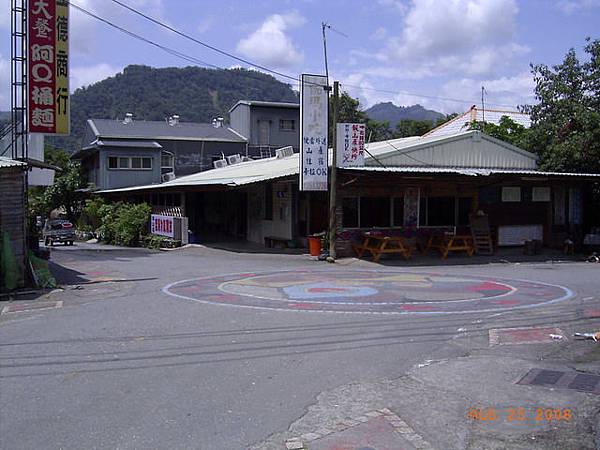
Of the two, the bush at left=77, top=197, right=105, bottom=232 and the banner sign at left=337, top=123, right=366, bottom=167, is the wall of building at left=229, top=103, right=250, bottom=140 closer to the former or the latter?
the bush at left=77, top=197, right=105, bottom=232

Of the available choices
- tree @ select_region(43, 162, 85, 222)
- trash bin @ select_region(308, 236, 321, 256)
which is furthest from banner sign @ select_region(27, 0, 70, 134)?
tree @ select_region(43, 162, 85, 222)

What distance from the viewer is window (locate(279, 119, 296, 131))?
51.5 metres

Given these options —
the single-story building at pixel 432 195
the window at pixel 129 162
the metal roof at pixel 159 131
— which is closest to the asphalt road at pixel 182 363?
the single-story building at pixel 432 195

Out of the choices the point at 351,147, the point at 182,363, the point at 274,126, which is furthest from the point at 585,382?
the point at 274,126

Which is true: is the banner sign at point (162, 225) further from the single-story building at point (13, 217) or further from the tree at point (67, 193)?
the tree at point (67, 193)

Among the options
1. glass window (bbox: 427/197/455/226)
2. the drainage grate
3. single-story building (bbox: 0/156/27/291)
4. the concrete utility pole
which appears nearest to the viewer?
the drainage grate

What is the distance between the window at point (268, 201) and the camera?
26.3 meters

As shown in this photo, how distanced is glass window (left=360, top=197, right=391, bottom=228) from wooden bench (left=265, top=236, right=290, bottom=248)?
10.9 feet

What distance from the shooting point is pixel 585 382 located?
6777mm

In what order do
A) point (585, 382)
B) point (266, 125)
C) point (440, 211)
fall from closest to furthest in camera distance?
point (585, 382) → point (440, 211) → point (266, 125)

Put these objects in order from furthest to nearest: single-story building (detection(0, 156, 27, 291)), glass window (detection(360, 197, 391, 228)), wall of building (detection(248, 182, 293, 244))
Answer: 1. wall of building (detection(248, 182, 293, 244))
2. glass window (detection(360, 197, 391, 228))
3. single-story building (detection(0, 156, 27, 291))

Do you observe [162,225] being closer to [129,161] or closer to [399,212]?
[399,212]

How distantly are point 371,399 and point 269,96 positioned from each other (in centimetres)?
7933
